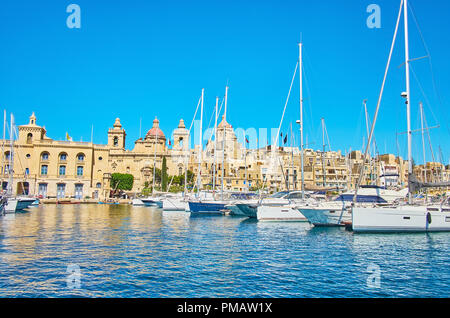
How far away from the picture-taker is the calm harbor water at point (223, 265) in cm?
1179

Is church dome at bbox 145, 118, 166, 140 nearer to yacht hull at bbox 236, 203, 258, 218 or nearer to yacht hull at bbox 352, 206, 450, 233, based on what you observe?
yacht hull at bbox 236, 203, 258, 218

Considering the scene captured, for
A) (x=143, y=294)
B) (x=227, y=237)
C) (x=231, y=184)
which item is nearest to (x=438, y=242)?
(x=227, y=237)

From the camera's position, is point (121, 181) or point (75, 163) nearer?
point (75, 163)

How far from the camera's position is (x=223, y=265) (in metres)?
15.1

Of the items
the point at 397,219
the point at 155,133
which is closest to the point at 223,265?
the point at 397,219

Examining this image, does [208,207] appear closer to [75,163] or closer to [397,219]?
[397,219]

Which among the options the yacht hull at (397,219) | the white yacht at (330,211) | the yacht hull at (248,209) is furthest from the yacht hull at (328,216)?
the yacht hull at (248,209)

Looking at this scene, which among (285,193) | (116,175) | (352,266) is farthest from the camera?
(116,175)

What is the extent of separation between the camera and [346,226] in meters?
26.2

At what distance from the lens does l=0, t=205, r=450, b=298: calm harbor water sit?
11.8m

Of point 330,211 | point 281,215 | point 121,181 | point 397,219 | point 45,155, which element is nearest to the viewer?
point 397,219

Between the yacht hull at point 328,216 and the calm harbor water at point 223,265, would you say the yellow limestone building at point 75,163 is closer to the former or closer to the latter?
the yacht hull at point 328,216

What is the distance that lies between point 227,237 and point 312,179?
74.2m

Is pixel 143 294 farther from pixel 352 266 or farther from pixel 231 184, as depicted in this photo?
pixel 231 184
